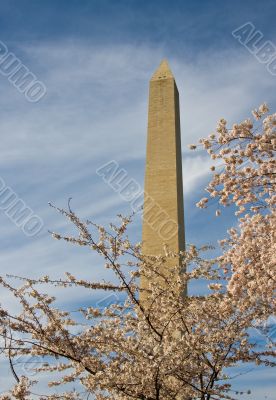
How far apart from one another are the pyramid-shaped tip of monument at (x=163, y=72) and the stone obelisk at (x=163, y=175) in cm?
12

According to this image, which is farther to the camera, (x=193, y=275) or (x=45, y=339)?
(x=193, y=275)

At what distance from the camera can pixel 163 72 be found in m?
16.5

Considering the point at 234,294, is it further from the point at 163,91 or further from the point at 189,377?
the point at 163,91

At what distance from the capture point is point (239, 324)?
7.19m

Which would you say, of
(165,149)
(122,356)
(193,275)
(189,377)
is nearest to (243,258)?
(193,275)

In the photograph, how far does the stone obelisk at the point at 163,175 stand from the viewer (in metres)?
13.9

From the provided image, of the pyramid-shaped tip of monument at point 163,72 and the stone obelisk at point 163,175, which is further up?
the pyramid-shaped tip of monument at point 163,72

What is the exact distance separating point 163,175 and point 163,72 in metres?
4.12

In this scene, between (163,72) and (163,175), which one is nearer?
(163,175)

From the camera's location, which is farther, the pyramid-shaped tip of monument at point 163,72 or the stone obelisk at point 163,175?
the pyramid-shaped tip of monument at point 163,72

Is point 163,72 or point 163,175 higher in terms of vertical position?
point 163,72

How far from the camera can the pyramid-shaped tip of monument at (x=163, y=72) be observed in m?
16.3

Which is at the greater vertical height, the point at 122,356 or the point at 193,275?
the point at 193,275

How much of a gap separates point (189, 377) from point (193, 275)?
1.43 m
